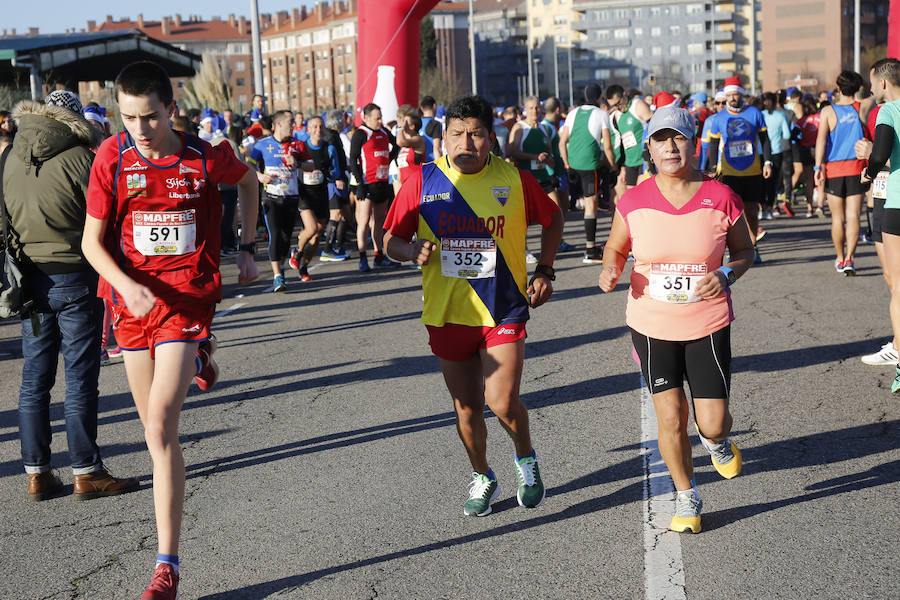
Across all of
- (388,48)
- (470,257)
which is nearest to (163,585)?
(470,257)

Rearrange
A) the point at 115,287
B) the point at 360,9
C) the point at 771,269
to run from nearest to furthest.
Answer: the point at 115,287, the point at 771,269, the point at 360,9

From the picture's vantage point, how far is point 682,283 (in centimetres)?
473

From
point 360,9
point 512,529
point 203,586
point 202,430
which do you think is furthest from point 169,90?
point 360,9

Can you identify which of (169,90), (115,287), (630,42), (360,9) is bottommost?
(115,287)

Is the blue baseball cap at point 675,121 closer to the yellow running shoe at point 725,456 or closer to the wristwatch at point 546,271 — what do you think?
the wristwatch at point 546,271

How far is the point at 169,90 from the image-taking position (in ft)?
14.5

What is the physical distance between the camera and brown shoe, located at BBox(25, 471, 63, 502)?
5.73 m

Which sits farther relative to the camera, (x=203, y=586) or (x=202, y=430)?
(x=202, y=430)

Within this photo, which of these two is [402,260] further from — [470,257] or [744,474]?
[744,474]

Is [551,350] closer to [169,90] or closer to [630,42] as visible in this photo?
[169,90]

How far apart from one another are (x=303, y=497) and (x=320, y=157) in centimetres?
984

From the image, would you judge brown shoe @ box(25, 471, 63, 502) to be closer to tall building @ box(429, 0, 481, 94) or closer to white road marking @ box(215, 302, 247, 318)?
white road marking @ box(215, 302, 247, 318)

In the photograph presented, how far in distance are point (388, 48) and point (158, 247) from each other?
17.5m

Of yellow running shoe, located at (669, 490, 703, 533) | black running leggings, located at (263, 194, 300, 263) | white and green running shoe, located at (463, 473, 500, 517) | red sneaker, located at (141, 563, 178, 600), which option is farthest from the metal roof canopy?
yellow running shoe, located at (669, 490, 703, 533)
